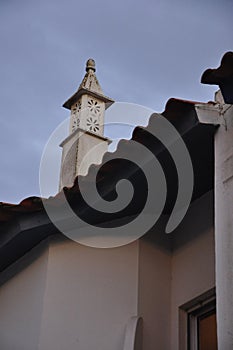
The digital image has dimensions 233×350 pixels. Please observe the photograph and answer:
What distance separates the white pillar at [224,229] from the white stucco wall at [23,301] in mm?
2282

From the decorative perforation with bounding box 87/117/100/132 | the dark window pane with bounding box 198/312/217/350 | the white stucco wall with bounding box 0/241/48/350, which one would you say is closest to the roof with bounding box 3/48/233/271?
the white stucco wall with bounding box 0/241/48/350

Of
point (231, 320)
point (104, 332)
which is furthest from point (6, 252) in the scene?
point (231, 320)

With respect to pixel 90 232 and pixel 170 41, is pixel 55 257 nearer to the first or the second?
pixel 90 232

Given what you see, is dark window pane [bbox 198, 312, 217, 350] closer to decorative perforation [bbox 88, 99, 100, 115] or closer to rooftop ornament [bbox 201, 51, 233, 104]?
rooftop ornament [bbox 201, 51, 233, 104]

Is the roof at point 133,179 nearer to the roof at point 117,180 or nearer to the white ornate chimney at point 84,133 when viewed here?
the roof at point 117,180

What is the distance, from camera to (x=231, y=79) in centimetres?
495

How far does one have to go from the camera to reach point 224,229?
16.3 ft

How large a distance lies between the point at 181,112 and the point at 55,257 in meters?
2.17

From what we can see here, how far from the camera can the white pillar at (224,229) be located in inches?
184

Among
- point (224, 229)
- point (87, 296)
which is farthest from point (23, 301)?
point (224, 229)

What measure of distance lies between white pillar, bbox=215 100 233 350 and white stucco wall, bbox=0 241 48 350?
228cm

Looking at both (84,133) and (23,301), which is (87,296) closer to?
(23,301)

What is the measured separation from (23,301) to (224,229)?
276 centimetres

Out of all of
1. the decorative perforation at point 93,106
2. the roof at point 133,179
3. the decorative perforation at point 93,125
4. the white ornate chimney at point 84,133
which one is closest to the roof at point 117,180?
the roof at point 133,179
